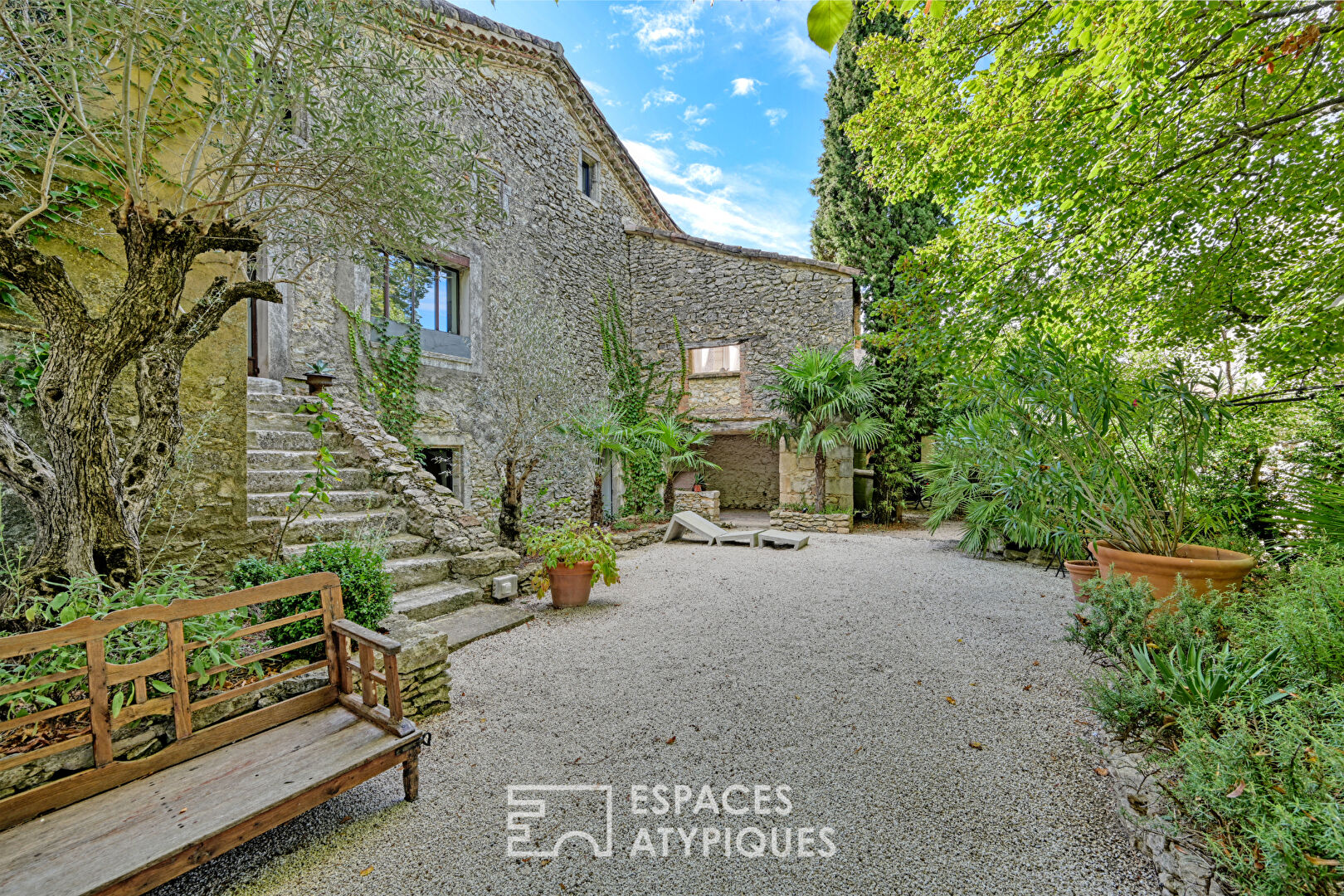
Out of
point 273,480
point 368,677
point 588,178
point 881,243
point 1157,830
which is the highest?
point 588,178

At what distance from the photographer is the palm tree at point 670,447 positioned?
26.8 feet

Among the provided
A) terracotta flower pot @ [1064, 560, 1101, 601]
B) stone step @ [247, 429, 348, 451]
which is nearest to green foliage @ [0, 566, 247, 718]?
stone step @ [247, 429, 348, 451]

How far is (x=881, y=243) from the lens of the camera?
366 inches

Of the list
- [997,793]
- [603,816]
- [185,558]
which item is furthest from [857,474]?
[185,558]

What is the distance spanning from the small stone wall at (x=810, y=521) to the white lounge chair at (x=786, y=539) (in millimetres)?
1150

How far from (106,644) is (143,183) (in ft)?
5.92

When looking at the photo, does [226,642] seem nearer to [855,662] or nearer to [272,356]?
[855,662]

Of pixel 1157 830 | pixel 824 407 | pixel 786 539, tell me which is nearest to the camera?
pixel 1157 830

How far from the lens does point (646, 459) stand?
833 centimetres

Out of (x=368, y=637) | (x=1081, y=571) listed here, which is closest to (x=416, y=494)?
(x=368, y=637)

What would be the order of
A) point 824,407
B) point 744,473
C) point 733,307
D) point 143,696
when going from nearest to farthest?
point 143,696 → point 824,407 → point 733,307 → point 744,473

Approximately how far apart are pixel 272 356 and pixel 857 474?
8.48 meters

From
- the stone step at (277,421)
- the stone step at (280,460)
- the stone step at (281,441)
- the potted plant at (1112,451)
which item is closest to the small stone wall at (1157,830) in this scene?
the potted plant at (1112,451)

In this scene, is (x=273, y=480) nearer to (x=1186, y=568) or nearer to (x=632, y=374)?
(x=1186, y=568)
